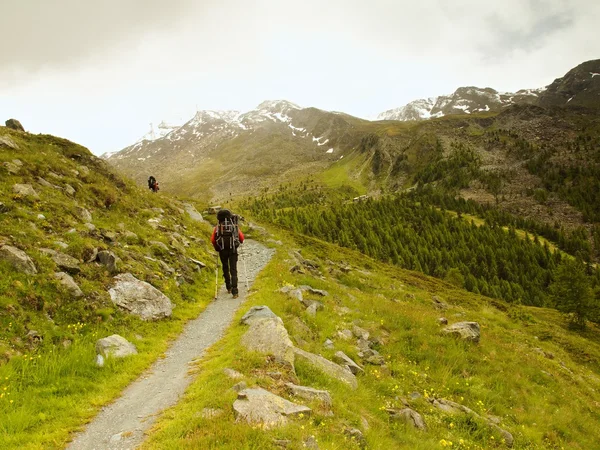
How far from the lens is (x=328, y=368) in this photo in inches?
437

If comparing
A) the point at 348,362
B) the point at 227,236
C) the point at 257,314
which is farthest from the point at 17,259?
the point at 348,362

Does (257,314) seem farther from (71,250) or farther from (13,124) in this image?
(13,124)

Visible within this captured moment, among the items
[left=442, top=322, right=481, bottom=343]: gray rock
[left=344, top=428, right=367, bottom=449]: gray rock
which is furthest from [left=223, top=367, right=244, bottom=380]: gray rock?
[left=442, top=322, right=481, bottom=343]: gray rock

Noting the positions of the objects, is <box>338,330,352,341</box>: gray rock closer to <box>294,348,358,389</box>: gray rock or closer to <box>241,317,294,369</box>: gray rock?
<box>294,348,358,389</box>: gray rock

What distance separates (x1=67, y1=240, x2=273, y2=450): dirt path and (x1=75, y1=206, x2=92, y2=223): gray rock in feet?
29.3

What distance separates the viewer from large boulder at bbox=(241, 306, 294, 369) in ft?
34.4

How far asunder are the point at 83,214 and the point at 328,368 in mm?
16615

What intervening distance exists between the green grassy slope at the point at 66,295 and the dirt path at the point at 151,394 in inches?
15.3

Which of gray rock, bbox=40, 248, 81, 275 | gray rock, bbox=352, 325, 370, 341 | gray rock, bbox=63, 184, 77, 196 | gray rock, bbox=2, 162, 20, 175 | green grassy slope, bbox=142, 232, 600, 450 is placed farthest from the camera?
gray rock, bbox=63, 184, 77, 196

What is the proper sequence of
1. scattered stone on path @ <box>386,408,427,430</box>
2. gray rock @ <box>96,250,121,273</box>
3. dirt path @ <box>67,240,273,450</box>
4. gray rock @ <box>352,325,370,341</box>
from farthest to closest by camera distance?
gray rock @ <box>352,325,370,341</box>
gray rock @ <box>96,250,121,273</box>
scattered stone on path @ <box>386,408,427,430</box>
dirt path @ <box>67,240,273,450</box>

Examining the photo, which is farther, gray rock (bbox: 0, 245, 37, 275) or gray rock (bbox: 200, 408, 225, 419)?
gray rock (bbox: 0, 245, 37, 275)

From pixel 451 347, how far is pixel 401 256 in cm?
12362

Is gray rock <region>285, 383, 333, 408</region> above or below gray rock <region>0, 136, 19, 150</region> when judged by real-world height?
below

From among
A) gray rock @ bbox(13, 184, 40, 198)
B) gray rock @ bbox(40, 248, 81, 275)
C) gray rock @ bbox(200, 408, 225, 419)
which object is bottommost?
gray rock @ bbox(200, 408, 225, 419)
